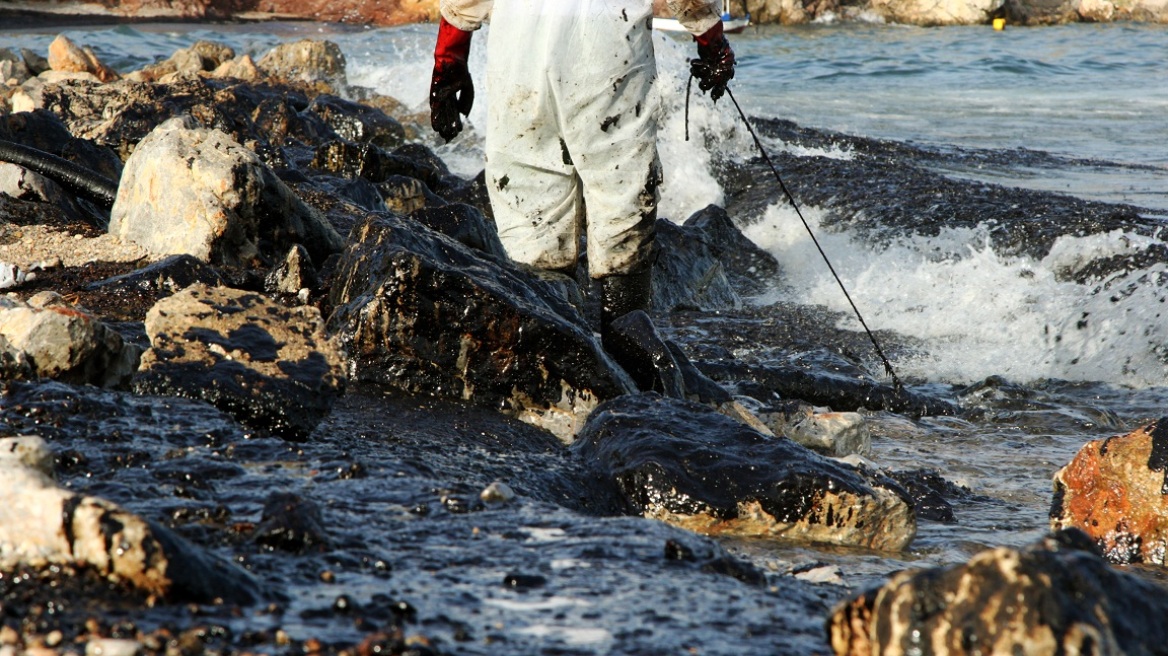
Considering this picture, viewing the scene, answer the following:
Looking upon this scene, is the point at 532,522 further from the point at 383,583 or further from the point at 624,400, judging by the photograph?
the point at 624,400

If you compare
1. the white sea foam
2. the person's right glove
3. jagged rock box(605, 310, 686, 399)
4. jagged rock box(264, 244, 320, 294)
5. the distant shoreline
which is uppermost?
the distant shoreline

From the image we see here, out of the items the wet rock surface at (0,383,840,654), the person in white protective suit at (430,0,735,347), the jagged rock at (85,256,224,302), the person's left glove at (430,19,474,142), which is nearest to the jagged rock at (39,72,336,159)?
the person's left glove at (430,19,474,142)

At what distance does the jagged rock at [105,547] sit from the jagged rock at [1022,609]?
1.11 m

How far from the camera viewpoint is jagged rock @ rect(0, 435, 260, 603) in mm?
1902

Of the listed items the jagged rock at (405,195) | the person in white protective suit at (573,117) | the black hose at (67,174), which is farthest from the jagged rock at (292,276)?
the jagged rock at (405,195)

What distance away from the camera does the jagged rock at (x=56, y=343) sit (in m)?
3.07

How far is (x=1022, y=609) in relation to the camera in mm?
1616

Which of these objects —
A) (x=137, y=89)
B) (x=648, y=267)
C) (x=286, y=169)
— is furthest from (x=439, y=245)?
(x=137, y=89)

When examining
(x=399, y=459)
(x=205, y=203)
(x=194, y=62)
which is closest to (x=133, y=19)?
(x=194, y=62)

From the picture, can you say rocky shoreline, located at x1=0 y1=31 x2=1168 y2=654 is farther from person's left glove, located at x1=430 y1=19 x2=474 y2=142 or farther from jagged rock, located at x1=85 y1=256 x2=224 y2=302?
person's left glove, located at x1=430 y1=19 x2=474 y2=142

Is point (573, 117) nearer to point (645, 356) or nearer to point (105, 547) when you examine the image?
point (645, 356)

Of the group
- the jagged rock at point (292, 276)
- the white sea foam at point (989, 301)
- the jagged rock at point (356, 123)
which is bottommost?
the white sea foam at point (989, 301)

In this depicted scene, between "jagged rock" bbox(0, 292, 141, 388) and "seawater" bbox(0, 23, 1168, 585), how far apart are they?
188 cm

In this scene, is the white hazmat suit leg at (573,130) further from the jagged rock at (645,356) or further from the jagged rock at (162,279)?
the jagged rock at (162,279)
